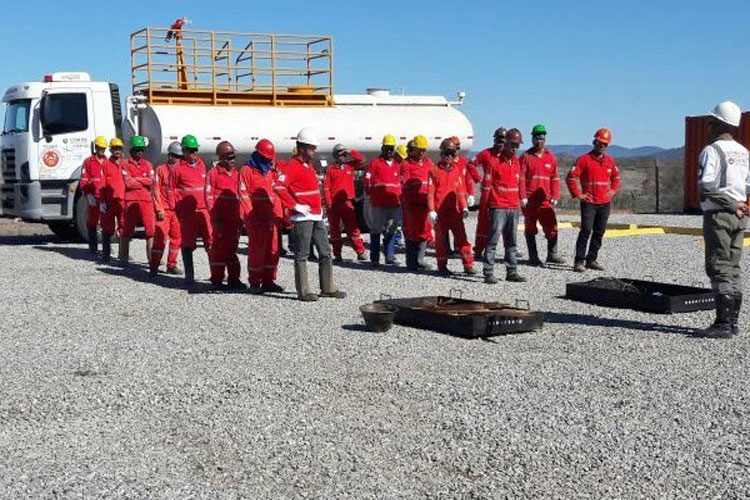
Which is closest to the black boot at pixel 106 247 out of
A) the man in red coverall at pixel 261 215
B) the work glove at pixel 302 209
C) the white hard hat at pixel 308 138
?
the man in red coverall at pixel 261 215

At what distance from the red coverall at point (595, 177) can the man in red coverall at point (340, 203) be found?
3.62m

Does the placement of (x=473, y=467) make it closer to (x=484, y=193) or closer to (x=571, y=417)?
(x=571, y=417)

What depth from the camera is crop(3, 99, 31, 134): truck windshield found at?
1891cm

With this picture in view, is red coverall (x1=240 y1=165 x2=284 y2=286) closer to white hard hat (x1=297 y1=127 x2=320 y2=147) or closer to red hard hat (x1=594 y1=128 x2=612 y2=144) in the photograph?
white hard hat (x1=297 y1=127 x2=320 y2=147)

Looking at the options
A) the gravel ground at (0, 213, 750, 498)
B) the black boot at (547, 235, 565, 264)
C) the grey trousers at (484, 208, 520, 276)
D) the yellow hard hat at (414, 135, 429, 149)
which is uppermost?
the yellow hard hat at (414, 135, 429, 149)

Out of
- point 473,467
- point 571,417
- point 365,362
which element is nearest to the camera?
point 473,467

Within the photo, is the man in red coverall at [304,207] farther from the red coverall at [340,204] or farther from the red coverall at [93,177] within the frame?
the red coverall at [93,177]

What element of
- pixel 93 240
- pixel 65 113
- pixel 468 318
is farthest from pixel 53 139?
pixel 468 318

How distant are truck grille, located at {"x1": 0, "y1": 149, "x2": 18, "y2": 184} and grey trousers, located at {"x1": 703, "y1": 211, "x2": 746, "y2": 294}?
1442cm

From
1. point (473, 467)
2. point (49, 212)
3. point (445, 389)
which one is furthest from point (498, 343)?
point (49, 212)

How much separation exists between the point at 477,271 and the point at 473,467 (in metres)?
9.01

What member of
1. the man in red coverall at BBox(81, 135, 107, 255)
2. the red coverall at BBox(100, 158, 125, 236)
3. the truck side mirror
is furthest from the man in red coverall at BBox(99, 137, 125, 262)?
the truck side mirror

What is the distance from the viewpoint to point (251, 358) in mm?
8070

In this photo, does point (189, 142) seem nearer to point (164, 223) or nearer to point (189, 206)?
point (189, 206)
